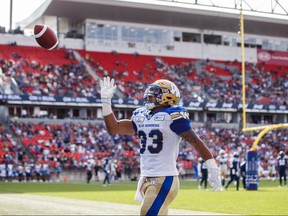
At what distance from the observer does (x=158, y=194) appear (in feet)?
19.1

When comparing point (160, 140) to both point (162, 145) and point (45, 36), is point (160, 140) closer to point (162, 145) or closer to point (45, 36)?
point (162, 145)

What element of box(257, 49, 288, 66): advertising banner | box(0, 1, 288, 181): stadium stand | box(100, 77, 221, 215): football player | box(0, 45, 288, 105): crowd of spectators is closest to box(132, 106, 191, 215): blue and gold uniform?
box(100, 77, 221, 215): football player

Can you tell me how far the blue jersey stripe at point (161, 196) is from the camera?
5.73 metres

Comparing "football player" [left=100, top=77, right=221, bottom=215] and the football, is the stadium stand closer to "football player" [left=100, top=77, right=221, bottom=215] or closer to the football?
the football

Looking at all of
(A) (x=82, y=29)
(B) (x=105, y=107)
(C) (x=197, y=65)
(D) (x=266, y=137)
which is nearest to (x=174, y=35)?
(C) (x=197, y=65)

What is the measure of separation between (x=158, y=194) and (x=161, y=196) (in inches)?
1.4

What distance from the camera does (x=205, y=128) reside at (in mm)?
41375

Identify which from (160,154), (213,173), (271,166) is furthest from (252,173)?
(160,154)

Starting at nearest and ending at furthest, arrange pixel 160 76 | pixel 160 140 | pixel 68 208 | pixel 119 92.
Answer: pixel 160 140 → pixel 68 208 → pixel 119 92 → pixel 160 76

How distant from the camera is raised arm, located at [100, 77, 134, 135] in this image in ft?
21.0

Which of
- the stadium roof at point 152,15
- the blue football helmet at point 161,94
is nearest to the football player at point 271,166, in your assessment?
the stadium roof at point 152,15

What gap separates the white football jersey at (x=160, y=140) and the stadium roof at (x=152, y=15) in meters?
35.7

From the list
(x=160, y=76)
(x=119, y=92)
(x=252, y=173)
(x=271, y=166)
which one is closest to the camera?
(x=252, y=173)

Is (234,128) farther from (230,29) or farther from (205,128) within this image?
(230,29)
